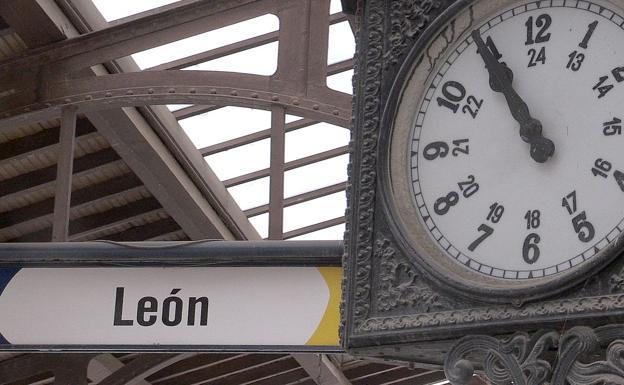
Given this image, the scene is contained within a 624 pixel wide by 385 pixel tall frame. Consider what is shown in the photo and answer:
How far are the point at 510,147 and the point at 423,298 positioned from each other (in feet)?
1.03

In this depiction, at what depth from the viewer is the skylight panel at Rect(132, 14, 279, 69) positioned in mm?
10398

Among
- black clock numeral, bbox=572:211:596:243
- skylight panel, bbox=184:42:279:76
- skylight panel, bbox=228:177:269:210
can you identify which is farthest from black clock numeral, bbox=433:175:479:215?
skylight panel, bbox=228:177:269:210

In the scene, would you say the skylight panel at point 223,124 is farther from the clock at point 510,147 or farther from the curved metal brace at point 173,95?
the clock at point 510,147

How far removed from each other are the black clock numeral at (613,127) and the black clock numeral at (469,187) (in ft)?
0.81

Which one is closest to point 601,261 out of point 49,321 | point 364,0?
point 364,0

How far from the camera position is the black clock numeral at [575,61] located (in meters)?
2.72

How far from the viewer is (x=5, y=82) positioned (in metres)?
9.53

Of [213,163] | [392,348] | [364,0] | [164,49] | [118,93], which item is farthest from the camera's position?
[213,163]

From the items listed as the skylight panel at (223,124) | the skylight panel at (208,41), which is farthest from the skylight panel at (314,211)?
the skylight panel at (208,41)

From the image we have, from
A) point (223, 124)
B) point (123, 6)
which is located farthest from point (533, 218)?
point (223, 124)

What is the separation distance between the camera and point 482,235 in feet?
8.75

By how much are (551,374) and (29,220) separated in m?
10.5

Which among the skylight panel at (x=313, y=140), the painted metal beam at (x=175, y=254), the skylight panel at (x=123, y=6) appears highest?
the skylight panel at (x=313, y=140)

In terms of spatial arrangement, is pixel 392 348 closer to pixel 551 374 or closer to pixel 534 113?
pixel 551 374
